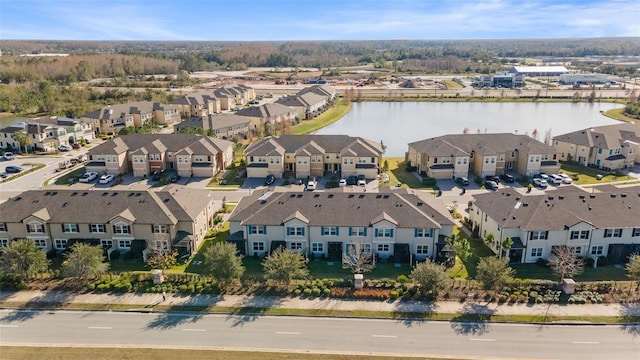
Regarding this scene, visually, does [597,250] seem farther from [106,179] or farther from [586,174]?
[106,179]

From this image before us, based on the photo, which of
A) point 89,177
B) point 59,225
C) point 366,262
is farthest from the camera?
point 89,177

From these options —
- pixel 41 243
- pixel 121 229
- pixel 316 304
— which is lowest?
pixel 316 304

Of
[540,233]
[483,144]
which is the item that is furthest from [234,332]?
[483,144]

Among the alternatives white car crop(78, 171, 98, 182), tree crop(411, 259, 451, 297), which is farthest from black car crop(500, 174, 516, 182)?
white car crop(78, 171, 98, 182)

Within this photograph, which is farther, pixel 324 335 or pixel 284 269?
pixel 284 269

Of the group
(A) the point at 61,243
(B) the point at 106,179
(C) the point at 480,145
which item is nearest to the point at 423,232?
(C) the point at 480,145

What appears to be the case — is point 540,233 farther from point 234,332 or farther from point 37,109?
point 37,109

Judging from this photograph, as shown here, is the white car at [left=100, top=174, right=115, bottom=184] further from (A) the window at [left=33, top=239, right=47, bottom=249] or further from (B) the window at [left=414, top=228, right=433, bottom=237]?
(B) the window at [left=414, top=228, right=433, bottom=237]
